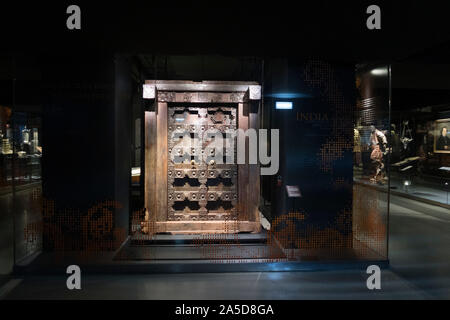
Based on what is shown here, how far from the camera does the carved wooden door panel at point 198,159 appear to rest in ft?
18.1

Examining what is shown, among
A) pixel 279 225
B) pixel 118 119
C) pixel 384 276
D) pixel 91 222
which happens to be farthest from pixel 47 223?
pixel 384 276

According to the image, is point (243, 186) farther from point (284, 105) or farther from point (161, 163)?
point (284, 105)

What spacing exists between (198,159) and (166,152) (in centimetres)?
57

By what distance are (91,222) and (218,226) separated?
207cm

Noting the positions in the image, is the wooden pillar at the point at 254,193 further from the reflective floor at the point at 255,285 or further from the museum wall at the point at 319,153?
the reflective floor at the point at 255,285

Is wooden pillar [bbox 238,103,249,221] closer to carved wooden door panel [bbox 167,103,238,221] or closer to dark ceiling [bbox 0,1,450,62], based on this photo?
carved wooden door panel [bbox 167,103,238,221]

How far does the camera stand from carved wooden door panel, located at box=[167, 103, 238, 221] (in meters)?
5.52

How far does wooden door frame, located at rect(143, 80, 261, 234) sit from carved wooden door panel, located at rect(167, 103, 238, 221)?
0.12 metres

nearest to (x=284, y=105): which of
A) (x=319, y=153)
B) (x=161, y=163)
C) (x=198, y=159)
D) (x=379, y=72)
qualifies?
(x=319, y=153)

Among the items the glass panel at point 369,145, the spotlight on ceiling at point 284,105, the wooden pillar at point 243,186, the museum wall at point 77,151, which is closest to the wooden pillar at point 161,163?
the museum wall at point 77,151

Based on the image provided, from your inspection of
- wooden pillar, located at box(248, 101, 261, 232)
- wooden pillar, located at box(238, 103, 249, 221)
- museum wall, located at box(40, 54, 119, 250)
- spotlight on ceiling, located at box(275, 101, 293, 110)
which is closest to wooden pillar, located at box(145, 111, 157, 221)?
museum wall, located at box(40, 54, 119, 250)

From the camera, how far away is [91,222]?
14.8 ft

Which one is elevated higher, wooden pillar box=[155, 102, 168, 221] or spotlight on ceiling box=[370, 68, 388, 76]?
spotlight on ceiling box=[370, 68, 388, 76]

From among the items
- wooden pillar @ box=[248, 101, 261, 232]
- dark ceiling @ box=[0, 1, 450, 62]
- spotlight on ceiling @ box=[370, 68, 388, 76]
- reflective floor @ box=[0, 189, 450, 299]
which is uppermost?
dark ceiling @ box=[0, 1, 450, 62]
